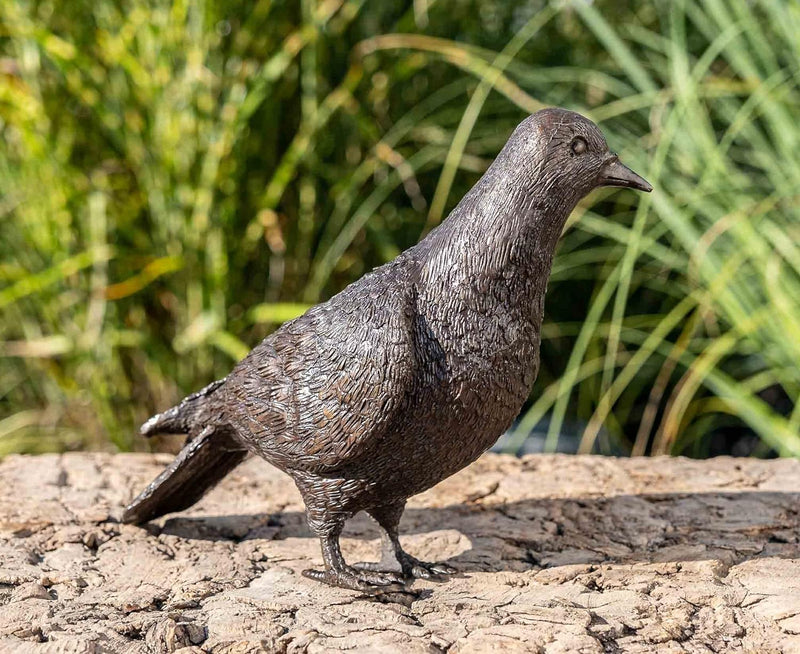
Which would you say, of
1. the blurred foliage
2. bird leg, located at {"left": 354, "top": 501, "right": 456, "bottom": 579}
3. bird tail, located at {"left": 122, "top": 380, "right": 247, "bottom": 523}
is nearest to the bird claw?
bird leg, located at {"left": 354, "top": 501, "right": 456, "bottom": 579}

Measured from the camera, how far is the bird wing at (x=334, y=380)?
61.6 inches

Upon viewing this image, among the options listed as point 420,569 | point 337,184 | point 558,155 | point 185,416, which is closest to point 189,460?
point 185,416

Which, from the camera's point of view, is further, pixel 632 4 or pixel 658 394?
pixel 632 4

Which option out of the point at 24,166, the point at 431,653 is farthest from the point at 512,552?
the point at 24,166

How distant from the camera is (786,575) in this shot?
1767mm

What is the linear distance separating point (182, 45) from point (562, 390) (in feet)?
5.63

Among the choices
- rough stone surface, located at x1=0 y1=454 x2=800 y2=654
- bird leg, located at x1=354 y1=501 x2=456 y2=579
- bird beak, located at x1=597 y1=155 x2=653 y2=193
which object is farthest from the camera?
bird leg, located at x1=354 y1=501 x2=456 y2=579

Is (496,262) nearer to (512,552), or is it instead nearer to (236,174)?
(512,552)

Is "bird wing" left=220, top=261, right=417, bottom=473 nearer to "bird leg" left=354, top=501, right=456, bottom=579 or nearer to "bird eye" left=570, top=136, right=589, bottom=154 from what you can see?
"bird leg" left=354, top=501, right=456, bottom=579

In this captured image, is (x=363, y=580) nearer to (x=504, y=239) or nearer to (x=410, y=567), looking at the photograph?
(x=410, y=567)

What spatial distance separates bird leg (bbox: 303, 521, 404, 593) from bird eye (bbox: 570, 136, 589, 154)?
2.81ft

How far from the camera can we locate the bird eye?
161 cm

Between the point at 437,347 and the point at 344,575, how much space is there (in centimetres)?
52

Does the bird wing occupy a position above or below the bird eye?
below
